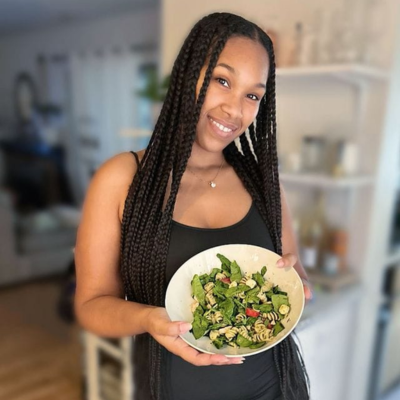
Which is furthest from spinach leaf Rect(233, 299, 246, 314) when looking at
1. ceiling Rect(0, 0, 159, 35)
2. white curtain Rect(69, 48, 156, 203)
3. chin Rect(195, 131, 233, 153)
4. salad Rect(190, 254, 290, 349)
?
ceiling Rect(0, 0, 159, 35)

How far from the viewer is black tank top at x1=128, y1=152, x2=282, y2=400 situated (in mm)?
714

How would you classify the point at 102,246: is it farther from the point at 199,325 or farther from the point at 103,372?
the point at 103,372

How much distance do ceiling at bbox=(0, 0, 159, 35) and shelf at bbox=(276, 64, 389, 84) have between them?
2.24 meters

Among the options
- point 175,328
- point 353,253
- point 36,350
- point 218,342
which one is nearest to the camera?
point 175,328

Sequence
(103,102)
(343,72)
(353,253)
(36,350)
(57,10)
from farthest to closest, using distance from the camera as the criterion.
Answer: (103,102), (57,10), (36,350), (353,253), (343,72)

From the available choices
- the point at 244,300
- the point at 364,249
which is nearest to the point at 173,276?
the point at 244,300

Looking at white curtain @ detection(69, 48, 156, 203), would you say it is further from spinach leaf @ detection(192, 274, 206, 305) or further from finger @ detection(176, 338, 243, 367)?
finger @ detection(176, 338, 243, 367)

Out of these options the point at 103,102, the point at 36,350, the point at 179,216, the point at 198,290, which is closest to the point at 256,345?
the point at 198,290

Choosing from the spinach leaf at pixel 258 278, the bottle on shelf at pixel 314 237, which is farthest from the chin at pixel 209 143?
the bottle on shelf at pixel 314 237

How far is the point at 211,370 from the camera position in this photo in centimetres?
74

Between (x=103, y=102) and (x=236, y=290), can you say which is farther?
(x=103, y=102)

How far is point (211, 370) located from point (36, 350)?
A: 1.70m

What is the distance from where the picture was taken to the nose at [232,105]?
684 millimetres

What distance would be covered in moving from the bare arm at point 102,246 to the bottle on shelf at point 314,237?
36.0 inches
